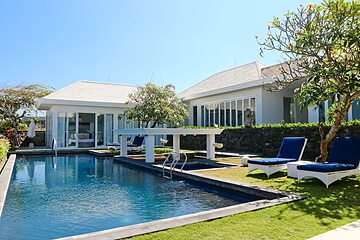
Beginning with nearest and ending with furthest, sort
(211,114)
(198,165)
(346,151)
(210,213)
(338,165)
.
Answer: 1. (210,213)
2. (338,165)
3. (346,151)
4. (198,165)
5. (211,114)

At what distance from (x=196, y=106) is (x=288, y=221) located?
1962 cm

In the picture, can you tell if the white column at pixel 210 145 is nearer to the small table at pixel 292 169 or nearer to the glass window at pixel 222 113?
the small table at pixel 292 169

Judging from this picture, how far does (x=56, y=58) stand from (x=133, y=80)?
8.58 m

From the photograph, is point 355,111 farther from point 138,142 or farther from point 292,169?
point 138,142

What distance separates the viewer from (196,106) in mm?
23797

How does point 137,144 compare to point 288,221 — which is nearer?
point 288,221

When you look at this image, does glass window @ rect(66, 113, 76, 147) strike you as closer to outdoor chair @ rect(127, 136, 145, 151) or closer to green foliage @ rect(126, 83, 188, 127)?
green foliage @ rect(126, 83, 188, 127)

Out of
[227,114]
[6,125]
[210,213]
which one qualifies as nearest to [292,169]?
[210,213]

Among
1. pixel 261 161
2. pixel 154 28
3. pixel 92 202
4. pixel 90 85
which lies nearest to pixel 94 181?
pixel 92 202

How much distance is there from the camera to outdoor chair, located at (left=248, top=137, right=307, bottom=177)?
28.5 ft

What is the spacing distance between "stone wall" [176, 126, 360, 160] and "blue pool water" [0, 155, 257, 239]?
6.57 m

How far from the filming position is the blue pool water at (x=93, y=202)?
516 cm

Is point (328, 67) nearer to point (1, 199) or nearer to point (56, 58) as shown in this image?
point (1, 199)

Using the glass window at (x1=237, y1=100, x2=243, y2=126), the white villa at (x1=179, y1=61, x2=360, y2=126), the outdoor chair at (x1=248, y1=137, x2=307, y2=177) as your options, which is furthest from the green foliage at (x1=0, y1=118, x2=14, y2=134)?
the outdoor chair at (x1=248, y1=137, x2=307, y2=177)
